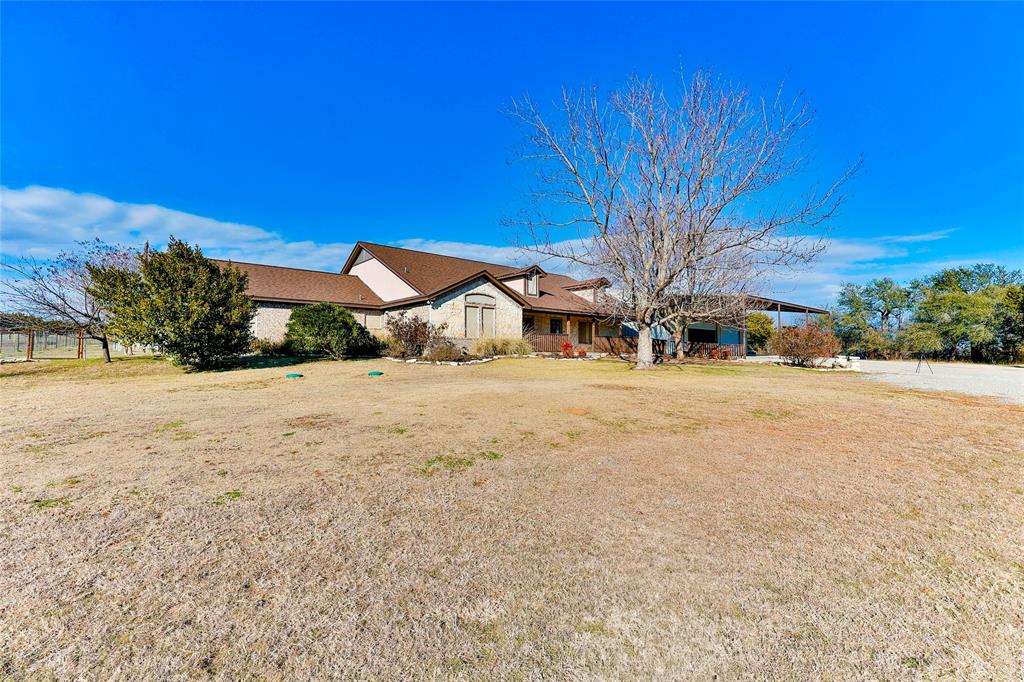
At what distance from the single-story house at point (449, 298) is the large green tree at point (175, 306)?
17.6ft

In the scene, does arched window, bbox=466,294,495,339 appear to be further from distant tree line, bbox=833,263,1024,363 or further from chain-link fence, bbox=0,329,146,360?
distant tree line, bbox=833,263,1024,363

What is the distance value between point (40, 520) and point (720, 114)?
2025 cm

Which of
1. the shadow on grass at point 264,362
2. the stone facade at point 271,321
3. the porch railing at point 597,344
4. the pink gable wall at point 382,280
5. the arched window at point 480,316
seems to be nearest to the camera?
the shadow on grass at point 264,362

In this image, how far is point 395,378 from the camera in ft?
43.0

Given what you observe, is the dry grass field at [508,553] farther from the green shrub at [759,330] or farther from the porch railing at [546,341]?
the green shrub at [759,330]

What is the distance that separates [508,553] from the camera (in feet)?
9.68

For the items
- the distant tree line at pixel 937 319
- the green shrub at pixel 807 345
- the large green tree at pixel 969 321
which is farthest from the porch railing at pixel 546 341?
the large green tree at pixel 969 321

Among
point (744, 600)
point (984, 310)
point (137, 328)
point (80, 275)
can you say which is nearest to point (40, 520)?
point (744, 600)

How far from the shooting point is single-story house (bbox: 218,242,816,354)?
75.7 ft

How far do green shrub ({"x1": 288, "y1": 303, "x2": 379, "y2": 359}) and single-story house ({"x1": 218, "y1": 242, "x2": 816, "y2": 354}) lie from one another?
329 centimetres

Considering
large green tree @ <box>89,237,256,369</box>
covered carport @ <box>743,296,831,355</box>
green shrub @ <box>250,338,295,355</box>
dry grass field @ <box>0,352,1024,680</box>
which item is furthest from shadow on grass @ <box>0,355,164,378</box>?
covered carport @ <box>743,296,831,355</box>

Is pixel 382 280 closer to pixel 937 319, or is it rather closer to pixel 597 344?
pixel 597 344

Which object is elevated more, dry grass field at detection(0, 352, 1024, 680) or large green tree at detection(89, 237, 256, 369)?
large green tree at detection(89, 237, 256, 369)

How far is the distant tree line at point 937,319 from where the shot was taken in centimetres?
2698
